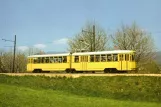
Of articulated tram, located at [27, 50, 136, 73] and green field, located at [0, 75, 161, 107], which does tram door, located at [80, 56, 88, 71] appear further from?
green field, located at [0, 75, 161, 107]

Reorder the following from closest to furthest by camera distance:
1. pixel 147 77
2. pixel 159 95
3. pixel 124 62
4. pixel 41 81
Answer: pixel 159 95 < pixel 147 77 < pixel 41 81 < pixel 124 62

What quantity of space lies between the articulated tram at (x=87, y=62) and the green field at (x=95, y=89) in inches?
214

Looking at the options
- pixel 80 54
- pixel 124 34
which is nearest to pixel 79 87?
pixel 80 54

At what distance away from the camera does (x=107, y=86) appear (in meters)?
26.7

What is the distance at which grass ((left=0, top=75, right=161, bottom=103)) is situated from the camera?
77.3 feet

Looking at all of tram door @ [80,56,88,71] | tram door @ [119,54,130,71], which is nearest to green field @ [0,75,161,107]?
tram door @ [119,54,130,71]

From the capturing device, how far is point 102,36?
196 ft

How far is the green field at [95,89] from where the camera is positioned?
790 inches

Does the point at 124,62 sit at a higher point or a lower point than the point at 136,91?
higher

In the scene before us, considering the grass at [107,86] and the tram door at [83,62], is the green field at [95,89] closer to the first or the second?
the grass at [107,86]

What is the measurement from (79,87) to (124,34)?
32.6m

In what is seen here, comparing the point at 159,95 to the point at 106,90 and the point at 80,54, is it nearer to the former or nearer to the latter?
the point at 106,90

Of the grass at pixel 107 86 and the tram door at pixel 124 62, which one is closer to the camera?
the grass at pixel 107 86

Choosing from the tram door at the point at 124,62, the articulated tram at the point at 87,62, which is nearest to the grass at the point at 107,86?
the tram door at the point at 124,62
